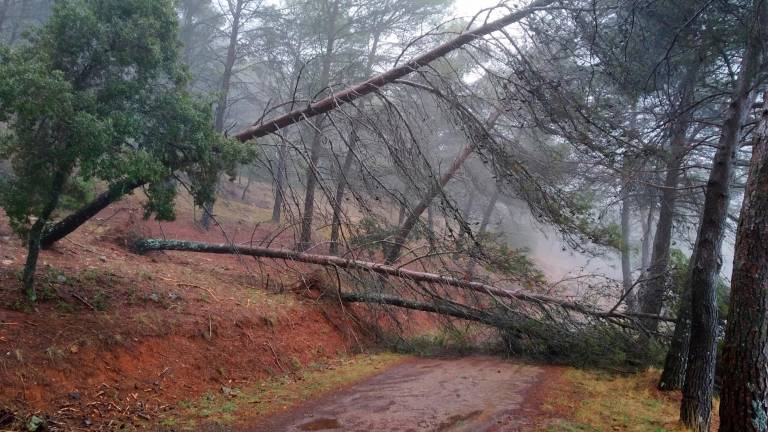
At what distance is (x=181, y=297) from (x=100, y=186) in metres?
10.9

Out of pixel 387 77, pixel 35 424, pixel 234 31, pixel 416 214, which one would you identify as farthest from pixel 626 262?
pixel 35 424

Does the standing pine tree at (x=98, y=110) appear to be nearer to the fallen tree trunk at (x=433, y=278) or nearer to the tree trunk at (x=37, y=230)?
the tree trunk at (x=37, y=230)

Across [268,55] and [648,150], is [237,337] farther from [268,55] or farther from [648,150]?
[268,55]

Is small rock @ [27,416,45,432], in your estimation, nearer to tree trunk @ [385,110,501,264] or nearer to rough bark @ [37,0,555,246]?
rough bark @ [37,0,555,246]

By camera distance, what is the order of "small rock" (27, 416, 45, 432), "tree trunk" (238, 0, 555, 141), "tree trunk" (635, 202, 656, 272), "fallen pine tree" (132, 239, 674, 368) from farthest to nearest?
"tree trunk" (635, 202, 656, 272), "fallen pine tree" (132, 239, 674, 368), "tree trunk" (238, 0, 555, 141), "small rock" (27, 416, 45, 432)

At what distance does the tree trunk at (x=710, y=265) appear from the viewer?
20.0 ft

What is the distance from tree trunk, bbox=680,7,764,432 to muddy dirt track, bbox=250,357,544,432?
194 cm

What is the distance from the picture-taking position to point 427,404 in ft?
22.6

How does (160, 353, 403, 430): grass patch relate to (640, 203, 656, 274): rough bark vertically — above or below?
below

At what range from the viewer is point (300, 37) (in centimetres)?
1703

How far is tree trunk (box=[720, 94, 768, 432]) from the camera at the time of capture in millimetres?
4070

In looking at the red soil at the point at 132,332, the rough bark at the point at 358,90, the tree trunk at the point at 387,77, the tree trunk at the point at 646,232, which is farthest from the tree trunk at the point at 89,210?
the tree trunk at the point at 646,232

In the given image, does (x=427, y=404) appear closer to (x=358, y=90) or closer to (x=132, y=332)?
(x=132, y=332)

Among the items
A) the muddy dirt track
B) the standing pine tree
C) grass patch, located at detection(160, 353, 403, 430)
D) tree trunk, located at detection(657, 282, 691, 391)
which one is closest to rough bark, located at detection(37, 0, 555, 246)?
the standing pine tree
